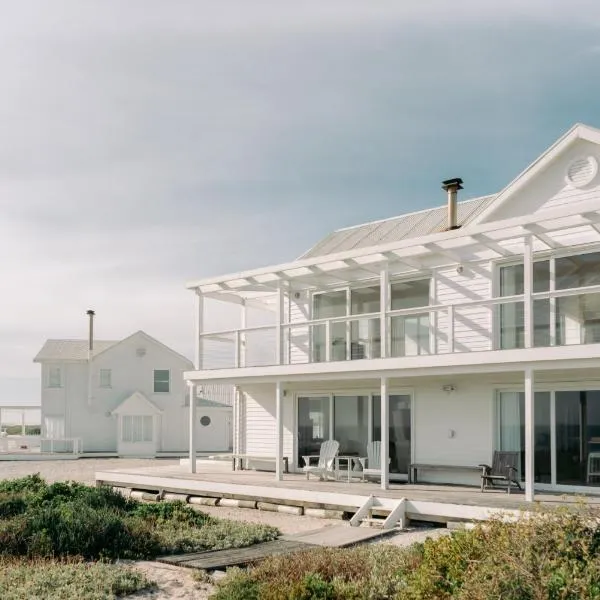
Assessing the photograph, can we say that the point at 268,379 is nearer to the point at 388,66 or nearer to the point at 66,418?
the point at 388,66

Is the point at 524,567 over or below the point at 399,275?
below

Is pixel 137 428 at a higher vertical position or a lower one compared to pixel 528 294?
lower

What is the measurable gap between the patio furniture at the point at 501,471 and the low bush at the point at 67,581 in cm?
822

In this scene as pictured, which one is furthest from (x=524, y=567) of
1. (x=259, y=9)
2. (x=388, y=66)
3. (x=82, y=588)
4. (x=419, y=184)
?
(x=419, y=184)

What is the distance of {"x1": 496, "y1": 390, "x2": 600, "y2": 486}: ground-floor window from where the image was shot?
15.7 m

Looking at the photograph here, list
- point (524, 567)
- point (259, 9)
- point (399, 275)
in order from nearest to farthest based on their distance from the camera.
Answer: point (524, 567)
point (259, 9)
point (399, 275)

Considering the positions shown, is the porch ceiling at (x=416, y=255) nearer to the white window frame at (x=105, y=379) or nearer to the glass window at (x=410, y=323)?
the glass window at (x=410, y=323)

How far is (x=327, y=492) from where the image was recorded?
16453 millimetres

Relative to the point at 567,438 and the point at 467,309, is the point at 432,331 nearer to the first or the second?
the point at 467,309

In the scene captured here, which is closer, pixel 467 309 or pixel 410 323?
pixel 467 309

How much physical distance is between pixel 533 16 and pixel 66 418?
3246 cm

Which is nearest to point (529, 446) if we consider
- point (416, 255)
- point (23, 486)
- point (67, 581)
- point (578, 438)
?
point (578, 438)

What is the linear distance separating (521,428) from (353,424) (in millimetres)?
4500

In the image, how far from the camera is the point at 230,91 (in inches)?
622
